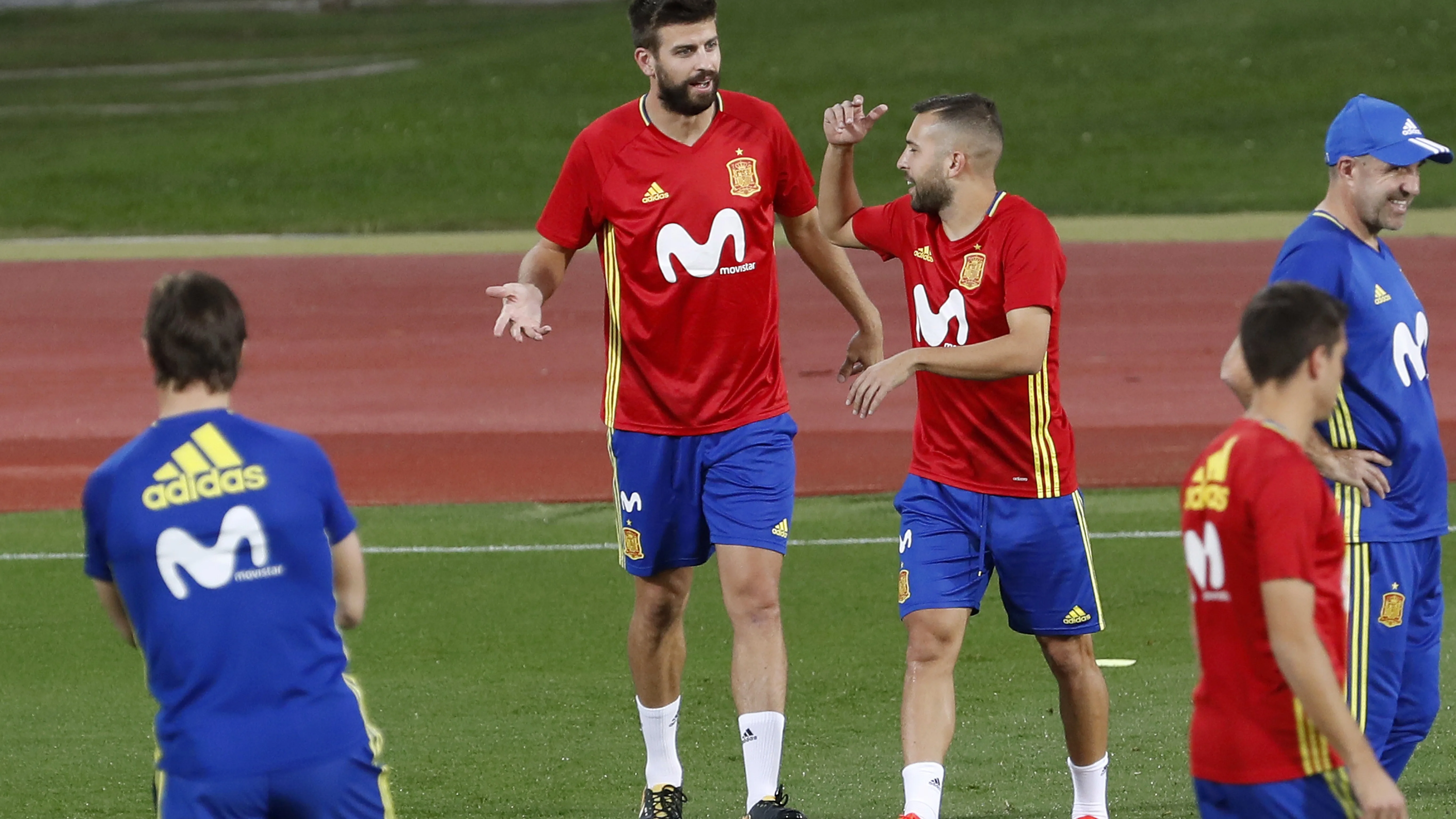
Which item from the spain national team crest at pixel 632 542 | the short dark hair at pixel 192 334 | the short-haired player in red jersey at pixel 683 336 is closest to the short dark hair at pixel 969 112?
the short-haired player in red jersey at pixel 683 336

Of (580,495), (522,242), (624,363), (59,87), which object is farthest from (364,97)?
(624,363)

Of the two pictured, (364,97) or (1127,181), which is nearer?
(1127,181)

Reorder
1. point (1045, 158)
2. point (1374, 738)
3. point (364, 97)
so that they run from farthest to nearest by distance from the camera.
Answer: point (364, 97), point (1045, 158), point (1374, 738)

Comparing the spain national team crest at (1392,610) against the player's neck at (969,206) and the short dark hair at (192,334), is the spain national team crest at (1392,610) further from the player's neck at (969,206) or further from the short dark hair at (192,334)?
the short dark hair at (192,334)

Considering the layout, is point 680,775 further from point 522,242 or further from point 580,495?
point 522,242

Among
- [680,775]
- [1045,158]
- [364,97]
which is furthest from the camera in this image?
[364,97]

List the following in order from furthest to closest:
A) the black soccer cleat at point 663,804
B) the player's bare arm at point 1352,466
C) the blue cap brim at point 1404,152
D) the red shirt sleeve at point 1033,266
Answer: the black soccer cleat at point 663,804 → the red shirt sleeve at point 1033,266 → the blue cap brim at point 1404,152 → the player's bare arm at point 1352,466

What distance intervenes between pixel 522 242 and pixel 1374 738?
20.1 meters

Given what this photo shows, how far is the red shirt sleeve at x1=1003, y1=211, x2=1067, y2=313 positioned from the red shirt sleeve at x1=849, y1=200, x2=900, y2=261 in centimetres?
43

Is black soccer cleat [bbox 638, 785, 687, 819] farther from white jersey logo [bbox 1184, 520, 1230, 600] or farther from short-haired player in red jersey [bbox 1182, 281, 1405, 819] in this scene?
white jersey logo [bbox 1184, 520, 1230, 600]

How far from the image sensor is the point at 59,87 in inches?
1647

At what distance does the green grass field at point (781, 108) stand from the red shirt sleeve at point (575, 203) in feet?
67.0

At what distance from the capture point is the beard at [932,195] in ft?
19.6

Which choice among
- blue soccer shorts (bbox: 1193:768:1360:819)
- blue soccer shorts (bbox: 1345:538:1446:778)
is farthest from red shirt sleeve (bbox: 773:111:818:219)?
blue soccer shorts (bbox: 1193:768:1360:819)
